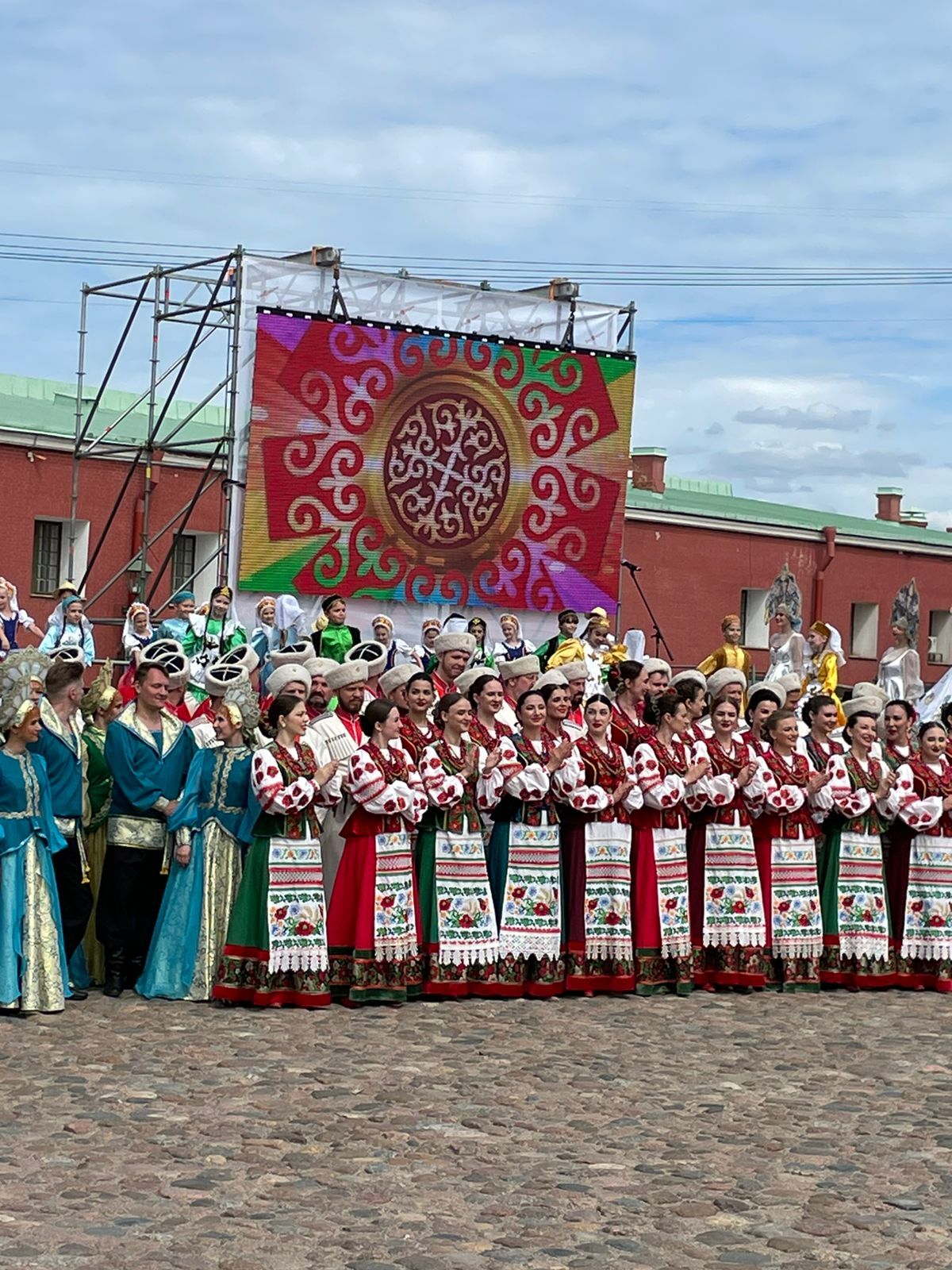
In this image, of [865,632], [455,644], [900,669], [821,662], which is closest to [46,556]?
[821,662]

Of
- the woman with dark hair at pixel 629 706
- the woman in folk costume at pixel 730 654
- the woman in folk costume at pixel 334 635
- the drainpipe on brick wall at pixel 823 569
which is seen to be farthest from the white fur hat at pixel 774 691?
the drainpipe on brick wall at pixel 823 569

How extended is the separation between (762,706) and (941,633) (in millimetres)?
27678

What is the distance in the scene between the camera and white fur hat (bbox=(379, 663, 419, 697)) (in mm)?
9484

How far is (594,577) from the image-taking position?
2028cm

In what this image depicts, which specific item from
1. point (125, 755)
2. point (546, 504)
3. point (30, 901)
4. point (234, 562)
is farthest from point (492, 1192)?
point (546, 504)

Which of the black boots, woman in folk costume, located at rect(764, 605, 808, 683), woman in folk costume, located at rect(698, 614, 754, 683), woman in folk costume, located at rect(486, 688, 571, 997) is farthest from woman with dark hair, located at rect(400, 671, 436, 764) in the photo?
woman in folk costume, located at rect(764, 605, 808, 683)

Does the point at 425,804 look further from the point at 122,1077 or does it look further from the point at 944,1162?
the point at 944,1162

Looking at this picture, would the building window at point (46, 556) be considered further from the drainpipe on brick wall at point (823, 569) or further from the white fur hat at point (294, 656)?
the drainpipe on brick wall at point (823, 569)

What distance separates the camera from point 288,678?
9.01 m

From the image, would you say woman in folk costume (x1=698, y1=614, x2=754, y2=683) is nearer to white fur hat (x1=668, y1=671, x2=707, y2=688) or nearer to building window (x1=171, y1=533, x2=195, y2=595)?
white fur hat (x1=668, y1=671, x2=707, y2=688)

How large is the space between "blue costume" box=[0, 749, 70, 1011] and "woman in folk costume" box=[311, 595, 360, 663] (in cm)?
678

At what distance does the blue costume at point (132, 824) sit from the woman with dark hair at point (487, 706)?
4.37 feet

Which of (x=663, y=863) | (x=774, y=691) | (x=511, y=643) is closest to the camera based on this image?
(x=663, y=863)

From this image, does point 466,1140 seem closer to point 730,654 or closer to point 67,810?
point 67,810
